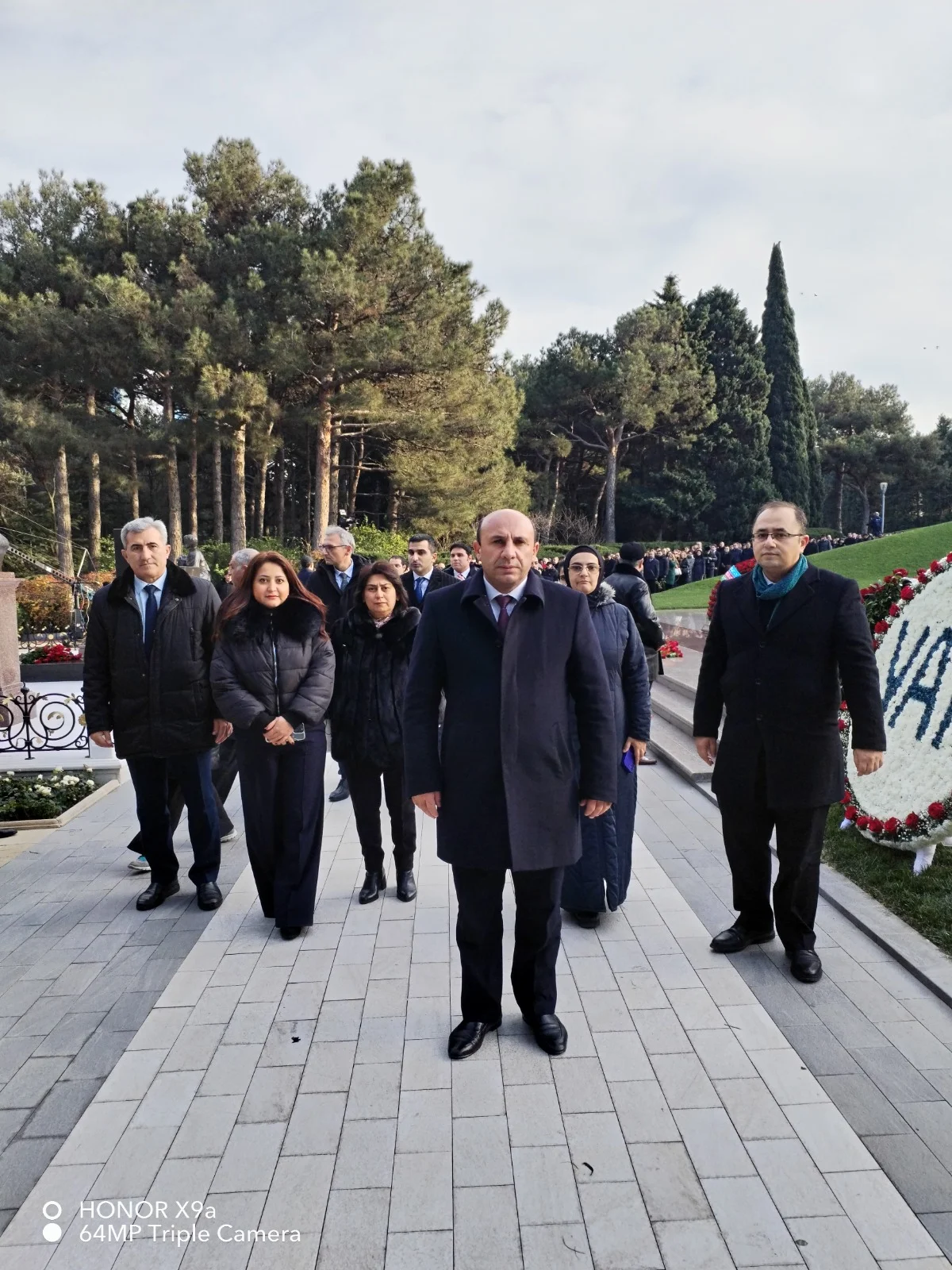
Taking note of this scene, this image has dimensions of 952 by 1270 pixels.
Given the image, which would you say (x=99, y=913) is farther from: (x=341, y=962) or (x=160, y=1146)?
(x=160, y=1146)

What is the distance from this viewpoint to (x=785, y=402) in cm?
4262

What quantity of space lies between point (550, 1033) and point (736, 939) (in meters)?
1.16

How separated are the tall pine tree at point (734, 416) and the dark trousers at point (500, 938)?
40781 millimetres

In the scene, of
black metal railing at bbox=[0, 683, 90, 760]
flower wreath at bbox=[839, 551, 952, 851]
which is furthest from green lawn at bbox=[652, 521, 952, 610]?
black metal railing at bbox=[0, 683, 90, 760]

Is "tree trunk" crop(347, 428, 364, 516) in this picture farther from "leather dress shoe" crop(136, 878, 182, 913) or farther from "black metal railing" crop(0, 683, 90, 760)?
"leather dress shoe" crop(136, 878, 182, 913)

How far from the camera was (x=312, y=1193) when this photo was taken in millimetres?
2188

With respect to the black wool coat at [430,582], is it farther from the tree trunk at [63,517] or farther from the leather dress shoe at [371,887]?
the tree trunk at [63,517]

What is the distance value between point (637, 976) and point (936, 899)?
1.59 metres

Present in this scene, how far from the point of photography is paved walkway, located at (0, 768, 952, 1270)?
6.68 ft

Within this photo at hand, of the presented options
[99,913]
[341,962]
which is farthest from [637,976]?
[99,913]

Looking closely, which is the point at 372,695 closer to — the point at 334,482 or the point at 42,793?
the point at 42,793

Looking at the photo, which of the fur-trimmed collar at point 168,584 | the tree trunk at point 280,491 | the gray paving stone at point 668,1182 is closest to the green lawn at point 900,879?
the gray paving stone at point 668,1182

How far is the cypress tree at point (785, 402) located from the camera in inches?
1667

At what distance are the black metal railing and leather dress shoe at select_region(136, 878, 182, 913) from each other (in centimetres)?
268
